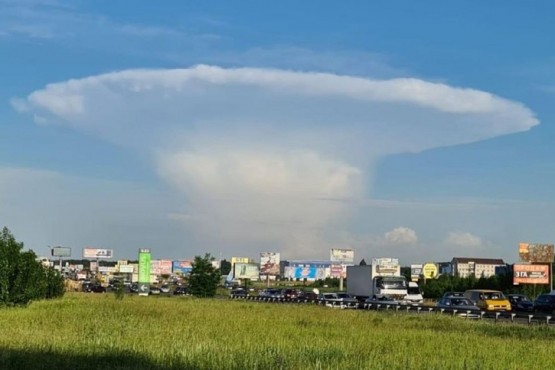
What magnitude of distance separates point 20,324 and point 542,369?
1931 cm

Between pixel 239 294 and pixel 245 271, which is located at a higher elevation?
pixel 245 271

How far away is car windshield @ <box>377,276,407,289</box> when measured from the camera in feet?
226

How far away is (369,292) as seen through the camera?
7450 cm

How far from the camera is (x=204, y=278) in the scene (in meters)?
87.1

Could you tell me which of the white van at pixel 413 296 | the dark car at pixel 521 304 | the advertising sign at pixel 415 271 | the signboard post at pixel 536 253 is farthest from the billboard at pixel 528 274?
the advertising sign at pixel 415 271

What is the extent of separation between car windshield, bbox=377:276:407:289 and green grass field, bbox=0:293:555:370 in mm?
34975

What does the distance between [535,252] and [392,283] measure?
39.2 meters

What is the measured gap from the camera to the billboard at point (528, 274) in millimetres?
89375

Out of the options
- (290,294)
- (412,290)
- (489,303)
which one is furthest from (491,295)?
(290,294)

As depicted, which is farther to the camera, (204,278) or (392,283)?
(204,278)

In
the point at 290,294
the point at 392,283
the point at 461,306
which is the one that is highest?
the point at 392,283

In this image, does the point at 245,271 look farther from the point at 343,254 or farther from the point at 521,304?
the point at 521,304

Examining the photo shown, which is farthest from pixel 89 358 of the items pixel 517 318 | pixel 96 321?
pixel 517 318

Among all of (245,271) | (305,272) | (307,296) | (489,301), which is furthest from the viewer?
(305,272)
